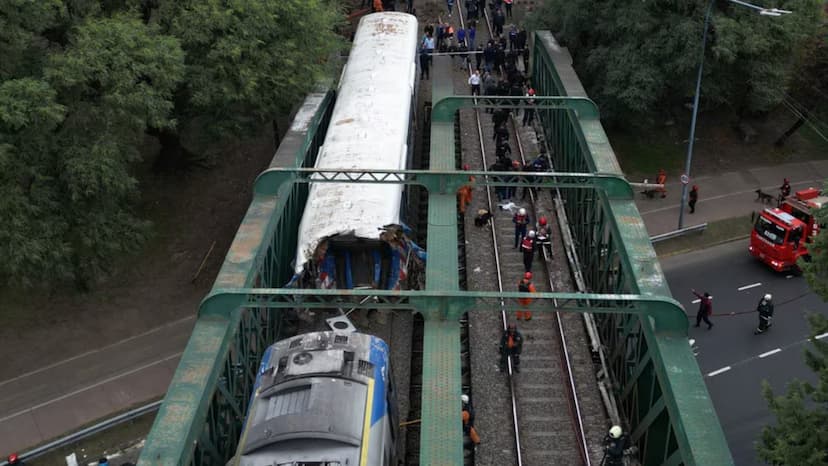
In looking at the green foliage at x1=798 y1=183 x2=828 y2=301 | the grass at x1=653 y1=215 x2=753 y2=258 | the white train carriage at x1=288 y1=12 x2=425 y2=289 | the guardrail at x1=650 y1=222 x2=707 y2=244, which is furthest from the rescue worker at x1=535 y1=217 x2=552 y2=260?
the grass at x1=653 y1=215 x2=753 y2=258

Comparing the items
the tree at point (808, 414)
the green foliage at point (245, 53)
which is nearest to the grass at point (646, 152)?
the green foliage at point (245, 53)

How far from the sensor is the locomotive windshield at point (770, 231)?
31.7 meters

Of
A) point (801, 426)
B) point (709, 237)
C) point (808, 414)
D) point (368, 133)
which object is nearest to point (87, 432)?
point (368, 133)

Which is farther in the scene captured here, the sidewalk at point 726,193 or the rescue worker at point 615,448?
the sidewalk at point 726,193

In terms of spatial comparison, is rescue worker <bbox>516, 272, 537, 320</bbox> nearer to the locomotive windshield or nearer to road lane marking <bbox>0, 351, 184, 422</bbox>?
road lane marking <bbox>0, 351, 184, 422</bbox>

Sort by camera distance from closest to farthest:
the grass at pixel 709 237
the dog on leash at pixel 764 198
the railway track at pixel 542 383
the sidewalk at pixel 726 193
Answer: the railway track at pixel 542 383, the grass at pixel 709 237, the sidewalk at pixel 726 193, the dog on leash at pixel 764 198

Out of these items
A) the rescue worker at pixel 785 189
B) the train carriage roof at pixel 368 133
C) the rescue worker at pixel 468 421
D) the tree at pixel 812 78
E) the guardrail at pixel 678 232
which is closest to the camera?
the rescue worker at pixel 468 421

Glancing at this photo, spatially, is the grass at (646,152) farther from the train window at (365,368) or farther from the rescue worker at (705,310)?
the train window at (365,368)

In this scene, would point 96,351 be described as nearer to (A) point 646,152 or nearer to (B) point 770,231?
(B) point 770,231

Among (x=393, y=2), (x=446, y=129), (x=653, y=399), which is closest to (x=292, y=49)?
(x=446, y=129)

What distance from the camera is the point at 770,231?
105 ft

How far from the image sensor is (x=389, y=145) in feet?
78.3

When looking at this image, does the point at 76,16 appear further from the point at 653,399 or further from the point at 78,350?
the point at 653,399

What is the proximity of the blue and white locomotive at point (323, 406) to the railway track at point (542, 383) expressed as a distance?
11.1ft
